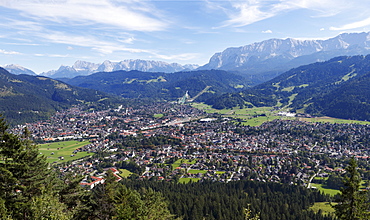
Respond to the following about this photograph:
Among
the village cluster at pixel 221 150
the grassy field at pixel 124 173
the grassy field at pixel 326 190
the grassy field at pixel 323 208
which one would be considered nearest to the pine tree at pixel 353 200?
the grassy field at pixel 323 208

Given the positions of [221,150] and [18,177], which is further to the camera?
[221,150]

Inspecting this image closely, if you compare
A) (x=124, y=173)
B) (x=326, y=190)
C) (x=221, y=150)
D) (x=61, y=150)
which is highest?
(x=221, y=150)

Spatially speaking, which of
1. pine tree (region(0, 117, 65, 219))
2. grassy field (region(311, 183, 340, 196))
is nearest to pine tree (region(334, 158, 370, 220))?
pine tree (region(0, 117, 65, 219))

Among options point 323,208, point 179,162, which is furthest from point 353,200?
point 179,162

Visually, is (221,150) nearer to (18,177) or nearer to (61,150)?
(61,150)

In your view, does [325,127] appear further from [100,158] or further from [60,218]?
[60,218]
